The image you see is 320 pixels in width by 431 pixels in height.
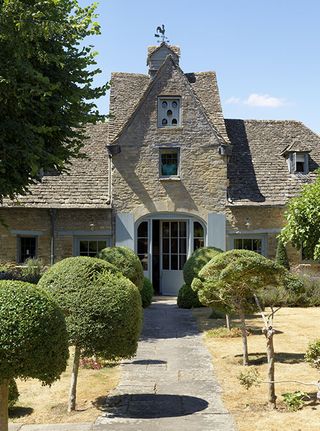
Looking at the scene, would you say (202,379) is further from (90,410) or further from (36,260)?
(36,260)

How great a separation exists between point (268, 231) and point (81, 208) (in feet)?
25.0

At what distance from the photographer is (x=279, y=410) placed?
8234 millimetres

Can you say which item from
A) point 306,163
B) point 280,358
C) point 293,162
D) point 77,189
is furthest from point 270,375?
point 306,163

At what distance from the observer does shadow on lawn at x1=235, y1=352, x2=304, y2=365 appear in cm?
1142

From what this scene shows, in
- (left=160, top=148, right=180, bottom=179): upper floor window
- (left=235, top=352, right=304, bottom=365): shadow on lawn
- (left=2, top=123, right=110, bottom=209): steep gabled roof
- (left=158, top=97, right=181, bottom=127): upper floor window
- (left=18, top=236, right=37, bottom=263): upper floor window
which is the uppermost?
(left=158, top=97, right=181, bottom=127): upper floor window

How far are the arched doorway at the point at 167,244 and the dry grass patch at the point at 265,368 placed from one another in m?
4.07

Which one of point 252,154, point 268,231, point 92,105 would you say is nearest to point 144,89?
point 252,154

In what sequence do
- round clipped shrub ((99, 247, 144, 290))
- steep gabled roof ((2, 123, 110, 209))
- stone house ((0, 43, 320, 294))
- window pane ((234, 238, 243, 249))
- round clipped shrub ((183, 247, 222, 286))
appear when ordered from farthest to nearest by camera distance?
1. window pane ((234, 238, 243, 249))
2. stone house ((0, 43, 320, 294))
3. steep gabled roof ((2, 123, 110, 209))
4. round clipped shrub ((183, 247, 222, 286))
5. round clipped shrub ((99, 247, 144, 290))

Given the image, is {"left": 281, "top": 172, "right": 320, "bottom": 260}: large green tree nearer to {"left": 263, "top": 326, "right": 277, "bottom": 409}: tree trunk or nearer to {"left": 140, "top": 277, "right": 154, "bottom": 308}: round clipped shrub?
{"left": 263, "top": 326, "right": 277, "bottom": 409}: tree trunk

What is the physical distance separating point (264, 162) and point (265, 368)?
47.3 ft

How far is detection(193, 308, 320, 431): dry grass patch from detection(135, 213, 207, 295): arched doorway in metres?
4.07

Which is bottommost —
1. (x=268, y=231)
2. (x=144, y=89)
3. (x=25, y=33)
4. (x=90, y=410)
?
(x=90, y=410)

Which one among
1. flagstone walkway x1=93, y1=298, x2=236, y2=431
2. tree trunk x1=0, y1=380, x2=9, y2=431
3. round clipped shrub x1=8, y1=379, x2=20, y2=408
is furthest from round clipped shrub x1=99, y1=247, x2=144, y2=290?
tree trunk x1=0, y1=380, x2=9, y2=431

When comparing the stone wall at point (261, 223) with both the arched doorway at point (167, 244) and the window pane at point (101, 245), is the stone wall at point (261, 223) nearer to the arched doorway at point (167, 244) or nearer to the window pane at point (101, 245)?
the arched doorway at point (167, 244)
